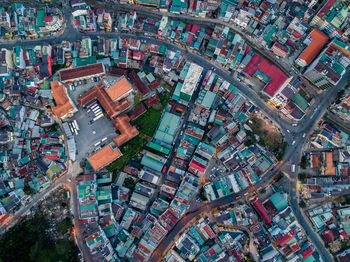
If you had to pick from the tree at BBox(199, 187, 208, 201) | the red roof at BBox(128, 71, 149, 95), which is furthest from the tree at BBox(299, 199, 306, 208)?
the red roof at BBox(128, 71, 149, 95)

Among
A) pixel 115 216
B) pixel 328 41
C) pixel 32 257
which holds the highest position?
pixel 328 41

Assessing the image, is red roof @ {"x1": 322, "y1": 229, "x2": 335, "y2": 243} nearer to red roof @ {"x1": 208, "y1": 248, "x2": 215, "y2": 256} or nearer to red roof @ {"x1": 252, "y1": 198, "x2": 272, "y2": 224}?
red roof @ {"x1": 252, "y1": 198, "x2": 272, "y2": 224}

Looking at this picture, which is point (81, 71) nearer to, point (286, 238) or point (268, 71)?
point (268, 71)

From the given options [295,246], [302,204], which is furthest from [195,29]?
[295,246]

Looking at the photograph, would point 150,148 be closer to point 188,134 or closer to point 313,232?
point 188,134

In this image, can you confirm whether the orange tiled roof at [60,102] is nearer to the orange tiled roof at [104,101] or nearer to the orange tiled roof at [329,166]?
the orange tiled roof at [104,101]

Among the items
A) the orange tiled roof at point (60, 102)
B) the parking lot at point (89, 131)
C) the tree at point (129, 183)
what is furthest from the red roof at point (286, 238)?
the orange tiled roof at point (60, 102)

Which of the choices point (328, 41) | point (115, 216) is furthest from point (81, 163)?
point (328, 41)
